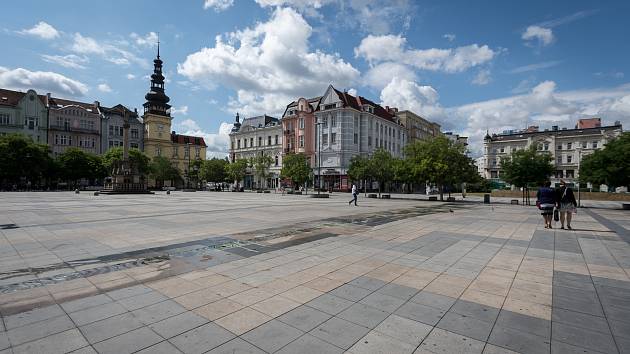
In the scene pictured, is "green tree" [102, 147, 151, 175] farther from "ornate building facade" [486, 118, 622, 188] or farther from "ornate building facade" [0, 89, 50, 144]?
"ornate building facade" [486, 118, 622, 188]

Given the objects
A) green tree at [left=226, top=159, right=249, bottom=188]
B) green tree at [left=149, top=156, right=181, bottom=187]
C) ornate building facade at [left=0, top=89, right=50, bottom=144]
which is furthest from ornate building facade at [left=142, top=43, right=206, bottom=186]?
green tree at [left=226, top=159, right=249, bottom=188]

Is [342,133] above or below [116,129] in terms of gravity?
below

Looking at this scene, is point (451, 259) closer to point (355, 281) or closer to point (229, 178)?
point (355, 281)

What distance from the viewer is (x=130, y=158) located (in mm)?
62188

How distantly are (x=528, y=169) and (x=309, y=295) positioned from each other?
1228 inches

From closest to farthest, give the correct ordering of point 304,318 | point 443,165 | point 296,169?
point 304,318
point 443,165
point 296,169

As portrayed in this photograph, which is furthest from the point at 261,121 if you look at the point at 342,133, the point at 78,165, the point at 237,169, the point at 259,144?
the point at 78,165

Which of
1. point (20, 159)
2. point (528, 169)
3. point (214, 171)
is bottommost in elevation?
point (528, 169)

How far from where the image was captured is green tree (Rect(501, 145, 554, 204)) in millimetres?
28547

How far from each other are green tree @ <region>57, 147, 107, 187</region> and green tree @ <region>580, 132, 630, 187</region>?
2965 inches

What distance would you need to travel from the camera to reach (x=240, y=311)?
429cm

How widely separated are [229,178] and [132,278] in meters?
61.5

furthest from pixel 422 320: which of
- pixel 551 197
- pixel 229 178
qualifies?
pixel 229 178

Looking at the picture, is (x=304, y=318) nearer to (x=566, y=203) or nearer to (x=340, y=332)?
(x=340, y=332)
